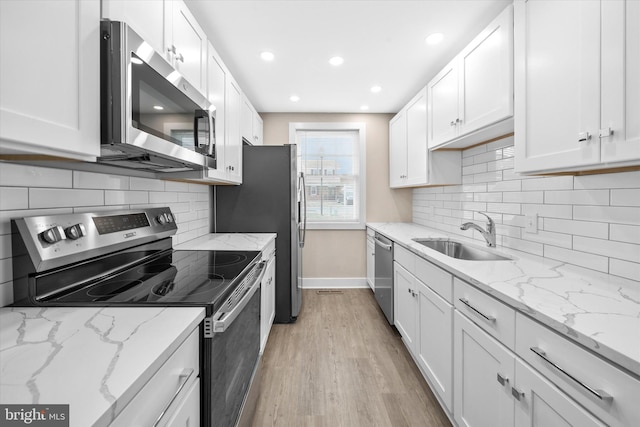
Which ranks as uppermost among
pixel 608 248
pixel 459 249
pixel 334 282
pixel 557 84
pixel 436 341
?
pixel 557 84

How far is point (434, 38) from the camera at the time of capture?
2.16m

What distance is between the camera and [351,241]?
396 centimetres

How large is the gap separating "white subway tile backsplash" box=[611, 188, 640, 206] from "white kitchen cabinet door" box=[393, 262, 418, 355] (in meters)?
1.12

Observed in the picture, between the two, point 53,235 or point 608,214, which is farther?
point 608,214

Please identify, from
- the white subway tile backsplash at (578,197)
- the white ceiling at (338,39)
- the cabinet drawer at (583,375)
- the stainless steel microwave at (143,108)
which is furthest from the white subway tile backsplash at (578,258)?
the stainless steel microwave at (143,108)

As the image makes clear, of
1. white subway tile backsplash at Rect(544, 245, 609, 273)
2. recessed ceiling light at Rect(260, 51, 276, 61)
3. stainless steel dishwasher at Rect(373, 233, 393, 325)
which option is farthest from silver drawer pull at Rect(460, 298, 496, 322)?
recessed ceiling light at Rect(260, 51, 276, 61)

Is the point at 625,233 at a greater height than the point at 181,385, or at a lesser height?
greater

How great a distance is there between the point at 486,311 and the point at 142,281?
1428mm

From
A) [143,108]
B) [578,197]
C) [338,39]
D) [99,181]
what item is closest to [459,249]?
[578,197]

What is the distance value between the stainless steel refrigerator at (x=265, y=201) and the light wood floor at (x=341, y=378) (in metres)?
0.67

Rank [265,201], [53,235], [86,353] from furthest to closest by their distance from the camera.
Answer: [265,201]
[53,235]
[86,353]

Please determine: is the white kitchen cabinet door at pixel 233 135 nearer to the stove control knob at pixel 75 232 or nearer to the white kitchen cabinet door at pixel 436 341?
the stove control knob at pixel 75 232

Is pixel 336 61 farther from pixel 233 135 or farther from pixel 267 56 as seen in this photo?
pixel 233 135

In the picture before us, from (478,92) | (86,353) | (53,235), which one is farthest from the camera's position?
(478,92)
